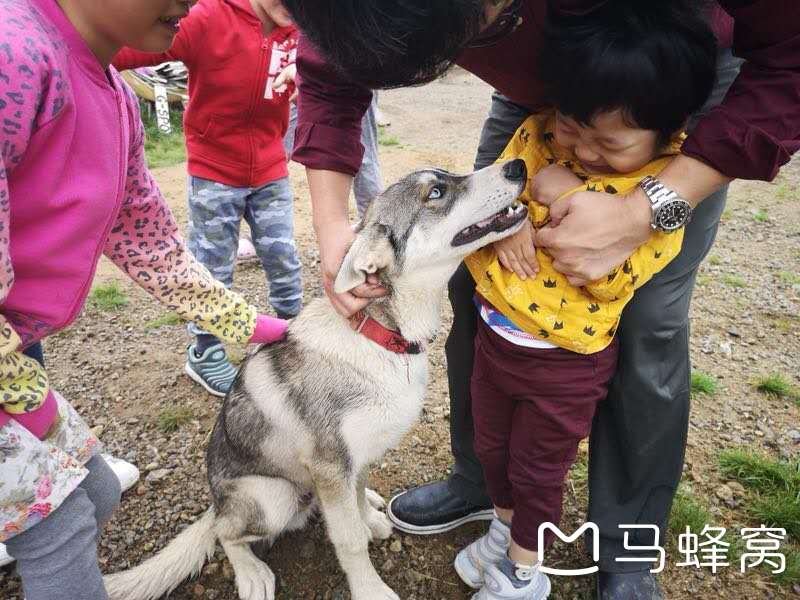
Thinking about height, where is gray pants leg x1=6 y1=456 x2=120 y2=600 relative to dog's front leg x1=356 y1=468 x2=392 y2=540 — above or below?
above

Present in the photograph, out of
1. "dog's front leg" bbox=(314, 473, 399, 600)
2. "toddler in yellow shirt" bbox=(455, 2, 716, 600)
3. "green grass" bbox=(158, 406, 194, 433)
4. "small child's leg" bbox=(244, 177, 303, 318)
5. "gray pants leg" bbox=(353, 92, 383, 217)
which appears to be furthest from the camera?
"gray pants leg" bbox=(353, 92, 383, 217)

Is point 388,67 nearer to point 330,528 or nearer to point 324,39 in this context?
point 324,39

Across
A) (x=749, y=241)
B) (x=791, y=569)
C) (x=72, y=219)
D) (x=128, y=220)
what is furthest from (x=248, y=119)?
(x=749, y=241)

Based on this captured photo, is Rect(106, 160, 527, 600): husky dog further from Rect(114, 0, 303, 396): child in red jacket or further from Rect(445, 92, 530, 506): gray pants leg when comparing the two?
Rect(114, 0, 303, 396): child in red jacket

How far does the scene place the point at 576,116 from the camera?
1.66 metres

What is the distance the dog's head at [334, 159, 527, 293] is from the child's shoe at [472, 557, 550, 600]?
1214mm

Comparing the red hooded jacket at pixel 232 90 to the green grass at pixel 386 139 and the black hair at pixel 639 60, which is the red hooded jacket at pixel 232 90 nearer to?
the black hair at pixel 639 60

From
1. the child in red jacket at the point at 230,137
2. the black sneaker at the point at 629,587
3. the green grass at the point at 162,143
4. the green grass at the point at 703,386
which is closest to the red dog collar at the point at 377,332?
the black sneaker at the point at 629,587

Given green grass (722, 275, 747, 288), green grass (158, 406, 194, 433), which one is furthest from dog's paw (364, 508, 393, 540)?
green grass (722, 275, 747, 288)

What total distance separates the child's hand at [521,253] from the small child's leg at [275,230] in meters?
2.22

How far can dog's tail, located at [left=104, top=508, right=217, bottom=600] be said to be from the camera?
2172mm

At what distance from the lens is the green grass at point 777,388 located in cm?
354

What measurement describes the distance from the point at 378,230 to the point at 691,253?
115cm

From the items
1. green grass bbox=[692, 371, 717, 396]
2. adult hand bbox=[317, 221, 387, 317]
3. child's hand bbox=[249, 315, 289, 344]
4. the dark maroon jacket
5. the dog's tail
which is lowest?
green grass bbox=[692, 371, 717, 396]
